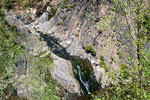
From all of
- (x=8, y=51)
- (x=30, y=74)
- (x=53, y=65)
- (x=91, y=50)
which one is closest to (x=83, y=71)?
(x=53, y=65)

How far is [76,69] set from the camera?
16.1 metres

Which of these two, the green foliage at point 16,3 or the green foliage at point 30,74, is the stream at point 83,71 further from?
the green foliage at point 16,3

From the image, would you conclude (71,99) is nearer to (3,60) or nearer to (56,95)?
(56,95)

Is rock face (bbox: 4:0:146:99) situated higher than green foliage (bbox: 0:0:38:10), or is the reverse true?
green foliage (bbox: 0:0:38:10)

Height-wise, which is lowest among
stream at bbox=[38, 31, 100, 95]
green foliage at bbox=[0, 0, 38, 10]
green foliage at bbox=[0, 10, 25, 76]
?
stream at bbox=[38, 31, 100, 95]

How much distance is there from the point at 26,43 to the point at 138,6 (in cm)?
1344

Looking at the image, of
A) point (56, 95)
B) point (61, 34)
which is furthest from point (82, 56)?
point (56, 95)

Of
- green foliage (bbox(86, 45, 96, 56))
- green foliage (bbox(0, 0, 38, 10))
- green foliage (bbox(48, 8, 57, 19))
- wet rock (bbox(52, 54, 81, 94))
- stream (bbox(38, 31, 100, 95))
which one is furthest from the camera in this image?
green foliage (bbox(0, 0, 38, 10))

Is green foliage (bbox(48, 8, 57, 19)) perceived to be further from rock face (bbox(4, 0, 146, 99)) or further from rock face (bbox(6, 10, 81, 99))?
rock face (bbox(6, 10, 81, 99))

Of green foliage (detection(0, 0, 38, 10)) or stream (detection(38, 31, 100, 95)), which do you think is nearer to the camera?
stream (detection(38, 31, 100, 95))

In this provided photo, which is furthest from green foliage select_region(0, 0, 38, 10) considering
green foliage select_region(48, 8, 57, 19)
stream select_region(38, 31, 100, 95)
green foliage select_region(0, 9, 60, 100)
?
stream select_region(38, 31, 100, 95)

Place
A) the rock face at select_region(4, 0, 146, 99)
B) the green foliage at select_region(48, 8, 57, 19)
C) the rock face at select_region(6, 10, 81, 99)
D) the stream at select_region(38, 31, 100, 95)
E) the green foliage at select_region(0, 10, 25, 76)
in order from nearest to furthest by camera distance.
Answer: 1. the rock face at select_region(6, 10, 81, 99)
2. the green foliage at select_region(0, 10, 25, 76)
3. the stream at select_region(38, 31, 100, 95)
4. the rock face at select_region(4, 0, 146, 99)
5. the green foliage at select_region(48, 8, 57, 19)

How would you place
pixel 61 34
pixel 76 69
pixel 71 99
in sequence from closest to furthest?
pixel 71 99
pixel 76 69
pixel 61 34

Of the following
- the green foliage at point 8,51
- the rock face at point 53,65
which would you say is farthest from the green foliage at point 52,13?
the green foliage at point 8,51
